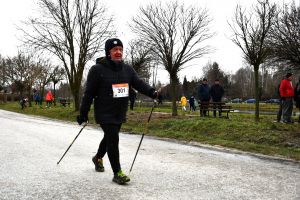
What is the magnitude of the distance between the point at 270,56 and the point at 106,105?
10.5 meters

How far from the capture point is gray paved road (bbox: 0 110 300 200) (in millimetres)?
4812

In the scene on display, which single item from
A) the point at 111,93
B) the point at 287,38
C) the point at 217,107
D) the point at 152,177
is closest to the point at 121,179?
the point at 152,177

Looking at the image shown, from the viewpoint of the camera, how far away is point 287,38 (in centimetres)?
1320

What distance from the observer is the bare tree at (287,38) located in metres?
13.1

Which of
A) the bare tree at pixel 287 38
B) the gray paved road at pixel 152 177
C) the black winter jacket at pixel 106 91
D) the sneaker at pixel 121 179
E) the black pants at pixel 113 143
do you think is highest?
the bare tree at pixel 287 38

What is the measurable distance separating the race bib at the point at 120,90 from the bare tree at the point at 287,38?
9.42 meters

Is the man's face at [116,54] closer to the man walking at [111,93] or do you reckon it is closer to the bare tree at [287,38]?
the man walking at [111,93]

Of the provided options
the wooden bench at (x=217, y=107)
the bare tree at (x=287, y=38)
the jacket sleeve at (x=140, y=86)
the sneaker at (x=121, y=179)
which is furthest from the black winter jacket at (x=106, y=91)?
the wooden bench at (x=217, y=107)

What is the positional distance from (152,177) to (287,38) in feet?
31.2

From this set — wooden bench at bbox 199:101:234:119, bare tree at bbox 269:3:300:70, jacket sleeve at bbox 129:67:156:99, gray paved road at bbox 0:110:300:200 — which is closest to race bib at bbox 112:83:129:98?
jacket sleeve at bbox 129:67:156:99

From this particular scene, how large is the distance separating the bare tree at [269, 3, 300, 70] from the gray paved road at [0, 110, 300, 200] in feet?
20.3

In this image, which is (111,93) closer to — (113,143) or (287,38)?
(113,143)

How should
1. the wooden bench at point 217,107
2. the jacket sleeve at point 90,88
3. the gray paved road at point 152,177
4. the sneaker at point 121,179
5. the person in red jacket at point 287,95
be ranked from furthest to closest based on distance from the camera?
1. the wooden bench at point 217,107
2. the person in red jacket at point 287,95
3. the jacket sleeve at point 90,88
4. the sneaker at point 121,179
5. the gray paved road at point 152,177

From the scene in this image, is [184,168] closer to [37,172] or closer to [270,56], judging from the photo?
[37,172]
